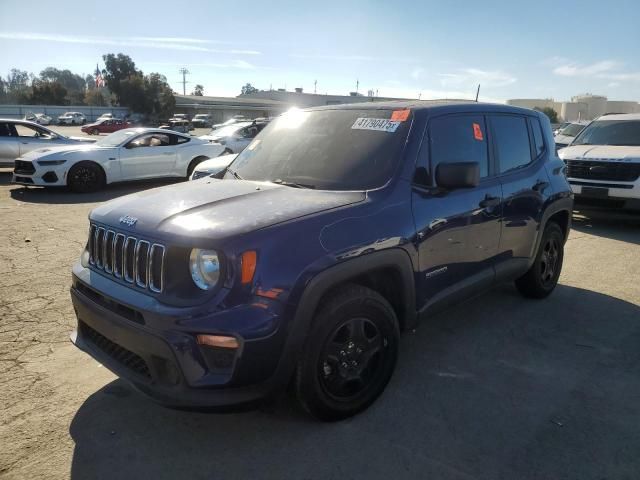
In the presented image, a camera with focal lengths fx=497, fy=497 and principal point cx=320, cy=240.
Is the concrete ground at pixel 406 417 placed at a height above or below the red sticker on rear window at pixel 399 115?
below

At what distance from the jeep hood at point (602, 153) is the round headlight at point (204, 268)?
308 inches

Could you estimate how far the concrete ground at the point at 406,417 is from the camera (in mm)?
2590

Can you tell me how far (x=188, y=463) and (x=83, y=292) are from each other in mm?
1208

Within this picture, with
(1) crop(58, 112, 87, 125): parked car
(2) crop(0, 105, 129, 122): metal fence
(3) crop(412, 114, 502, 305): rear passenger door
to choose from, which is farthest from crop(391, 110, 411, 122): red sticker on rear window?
(2) crop(0, 105, 129, 122): metal fence

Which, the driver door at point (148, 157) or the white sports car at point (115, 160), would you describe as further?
the driver door at point (148, 157)

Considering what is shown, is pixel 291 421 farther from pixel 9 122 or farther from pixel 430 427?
pixel 9 122

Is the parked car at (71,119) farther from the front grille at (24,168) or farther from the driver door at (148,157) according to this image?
the driver door at (148,157)

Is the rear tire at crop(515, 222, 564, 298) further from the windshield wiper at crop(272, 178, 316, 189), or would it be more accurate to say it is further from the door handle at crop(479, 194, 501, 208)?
the windshield wiper at crop(272, 178, 316, 189)

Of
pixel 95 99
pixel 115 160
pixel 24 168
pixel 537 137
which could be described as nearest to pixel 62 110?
pixel 95 99

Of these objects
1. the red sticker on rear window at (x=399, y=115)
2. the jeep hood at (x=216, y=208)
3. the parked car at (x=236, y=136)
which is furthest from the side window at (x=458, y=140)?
the parked car at (x=236, y=136)

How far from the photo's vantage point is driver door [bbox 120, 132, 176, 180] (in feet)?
37.0

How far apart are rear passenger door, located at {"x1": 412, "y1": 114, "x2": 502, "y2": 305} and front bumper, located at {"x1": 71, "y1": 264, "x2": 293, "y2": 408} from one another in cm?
124

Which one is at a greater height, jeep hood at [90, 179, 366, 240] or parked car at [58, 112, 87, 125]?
jeep hood at [90, 179, 366, 240]

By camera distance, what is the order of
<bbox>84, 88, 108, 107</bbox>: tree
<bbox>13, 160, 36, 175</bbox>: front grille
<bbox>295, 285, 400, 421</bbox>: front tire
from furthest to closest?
<bbox>84, 88, 108, 107</bbox>: tree
<bbox>13, 160, 36, 175</bbox>: front grille
<bbox>295, 285, 400, 421</bbox>: front tire
